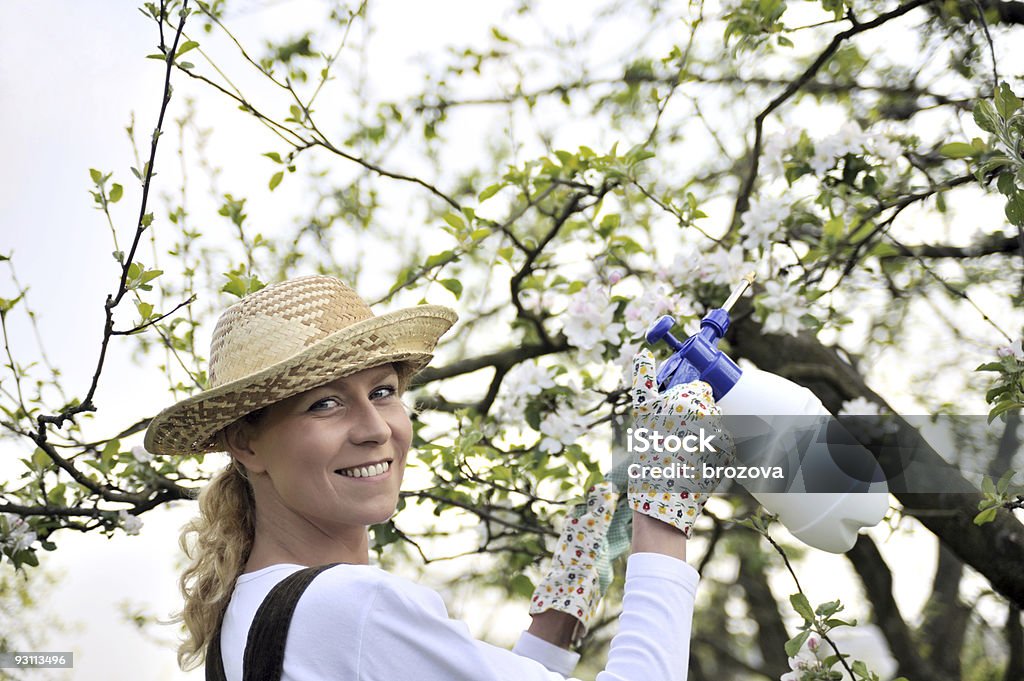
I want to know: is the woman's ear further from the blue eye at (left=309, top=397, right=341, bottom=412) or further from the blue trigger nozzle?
the blue trigger nozzle

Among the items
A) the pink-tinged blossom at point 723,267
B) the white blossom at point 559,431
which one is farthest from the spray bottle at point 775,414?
the pink-tinged blossom at point 723,267

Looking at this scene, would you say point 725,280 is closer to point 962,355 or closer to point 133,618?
point 962,355

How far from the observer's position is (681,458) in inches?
52.2

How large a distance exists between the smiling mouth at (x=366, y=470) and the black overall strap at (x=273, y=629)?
16cm

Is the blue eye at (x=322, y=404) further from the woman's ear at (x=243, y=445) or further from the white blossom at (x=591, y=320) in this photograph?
the white blossom at (x=591, y=320)

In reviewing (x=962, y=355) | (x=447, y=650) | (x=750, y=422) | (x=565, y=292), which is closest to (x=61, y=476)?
(x=565, y=292)

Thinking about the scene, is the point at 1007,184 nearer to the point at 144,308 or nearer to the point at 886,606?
the point at 144,308

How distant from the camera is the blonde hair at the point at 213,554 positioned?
55.9 inches

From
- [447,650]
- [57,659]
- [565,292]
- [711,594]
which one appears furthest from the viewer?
[711,594]

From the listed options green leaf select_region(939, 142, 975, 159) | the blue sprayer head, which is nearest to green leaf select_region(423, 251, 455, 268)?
the blue sprayer head

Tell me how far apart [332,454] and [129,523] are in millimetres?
994

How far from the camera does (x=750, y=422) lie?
1432 millimetres

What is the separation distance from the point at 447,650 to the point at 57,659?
7.57 feet

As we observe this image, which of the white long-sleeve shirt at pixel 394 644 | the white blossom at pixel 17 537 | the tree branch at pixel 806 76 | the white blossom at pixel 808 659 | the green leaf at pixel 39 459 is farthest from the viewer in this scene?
the green leaf at pixel 39 459
